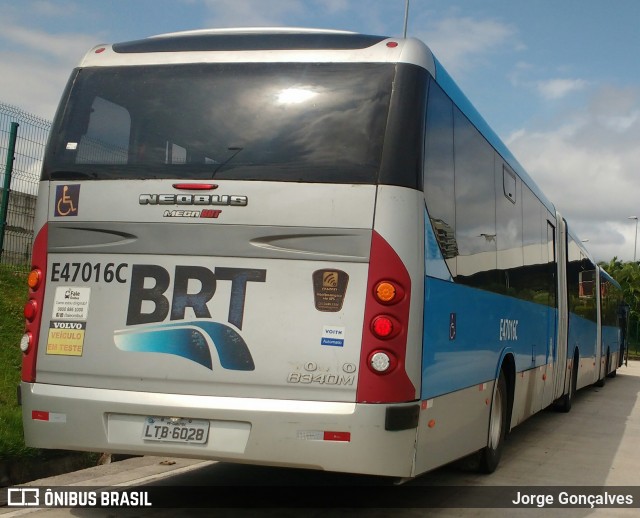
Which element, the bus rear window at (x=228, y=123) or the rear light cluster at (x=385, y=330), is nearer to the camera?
the rear light cluster at (x=385, y=330)

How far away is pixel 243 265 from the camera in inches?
229

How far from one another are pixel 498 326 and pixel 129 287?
3916 mm

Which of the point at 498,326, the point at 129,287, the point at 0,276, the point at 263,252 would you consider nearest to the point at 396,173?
the point at 263,252

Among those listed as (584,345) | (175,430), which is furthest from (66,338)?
(584,345)

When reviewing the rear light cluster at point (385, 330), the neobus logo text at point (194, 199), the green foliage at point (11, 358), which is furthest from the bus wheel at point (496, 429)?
the green foliage at point (11, 358)

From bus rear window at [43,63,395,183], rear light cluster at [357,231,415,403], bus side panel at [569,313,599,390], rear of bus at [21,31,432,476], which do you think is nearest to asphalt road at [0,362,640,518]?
rear of bus at [21,31,432,476]

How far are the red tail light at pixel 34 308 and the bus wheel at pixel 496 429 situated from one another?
424cm

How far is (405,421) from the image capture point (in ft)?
18.5

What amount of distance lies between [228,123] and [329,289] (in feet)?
4.65

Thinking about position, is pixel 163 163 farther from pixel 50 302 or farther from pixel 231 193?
pixel 50 302

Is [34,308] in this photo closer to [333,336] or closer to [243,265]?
[243,265]

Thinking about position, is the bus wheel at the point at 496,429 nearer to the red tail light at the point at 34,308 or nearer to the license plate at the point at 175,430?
the license plate at the point at 175,430

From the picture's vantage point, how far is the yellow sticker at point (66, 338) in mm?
6051

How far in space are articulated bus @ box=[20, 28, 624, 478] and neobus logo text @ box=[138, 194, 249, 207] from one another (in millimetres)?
11
